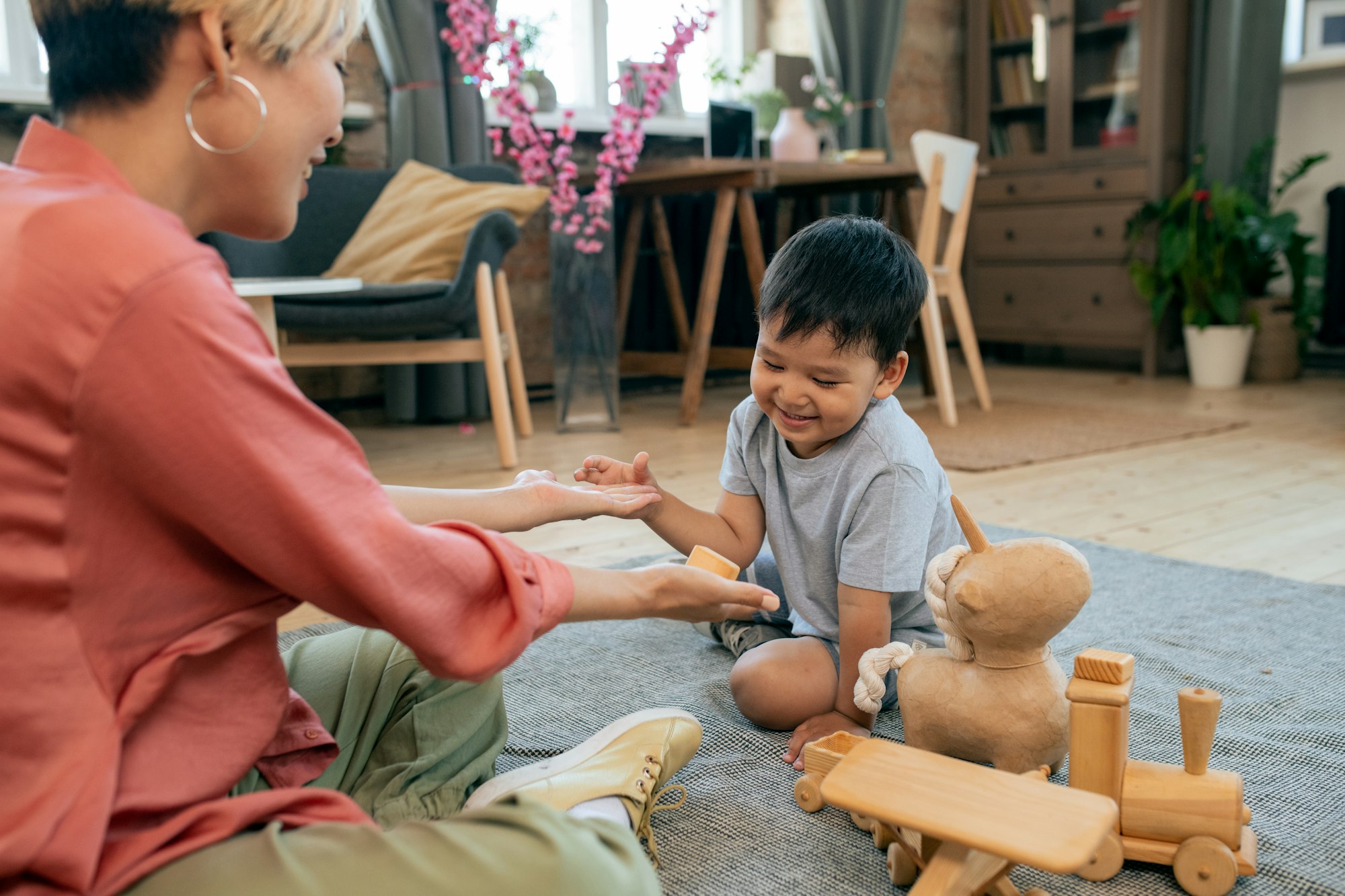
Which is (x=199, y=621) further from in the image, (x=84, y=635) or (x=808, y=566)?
(x=808, y=566)

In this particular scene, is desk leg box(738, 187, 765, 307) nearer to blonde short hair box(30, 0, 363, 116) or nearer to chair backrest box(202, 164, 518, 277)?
chair backrest box(202, 164, 518, 277)

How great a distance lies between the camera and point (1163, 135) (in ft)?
15.0

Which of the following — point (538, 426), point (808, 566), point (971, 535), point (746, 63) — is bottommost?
point (538, 426)

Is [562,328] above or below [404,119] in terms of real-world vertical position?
below

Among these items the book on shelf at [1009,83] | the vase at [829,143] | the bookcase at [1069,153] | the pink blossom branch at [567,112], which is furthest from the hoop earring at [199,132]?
the book on shelf at [1009,83]

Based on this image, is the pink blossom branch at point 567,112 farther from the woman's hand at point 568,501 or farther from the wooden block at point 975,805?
the wooden block at point 975,805

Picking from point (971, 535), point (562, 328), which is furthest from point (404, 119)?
point (971, 535)

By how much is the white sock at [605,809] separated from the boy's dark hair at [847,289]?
495 mm

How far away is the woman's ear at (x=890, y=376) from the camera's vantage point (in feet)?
4.00

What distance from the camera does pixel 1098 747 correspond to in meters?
0.92

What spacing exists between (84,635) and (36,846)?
10 cm

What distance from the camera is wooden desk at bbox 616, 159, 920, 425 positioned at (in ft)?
11.1

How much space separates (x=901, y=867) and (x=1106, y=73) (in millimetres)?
4593

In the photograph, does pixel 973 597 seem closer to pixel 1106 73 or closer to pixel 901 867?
pixel 901 867
